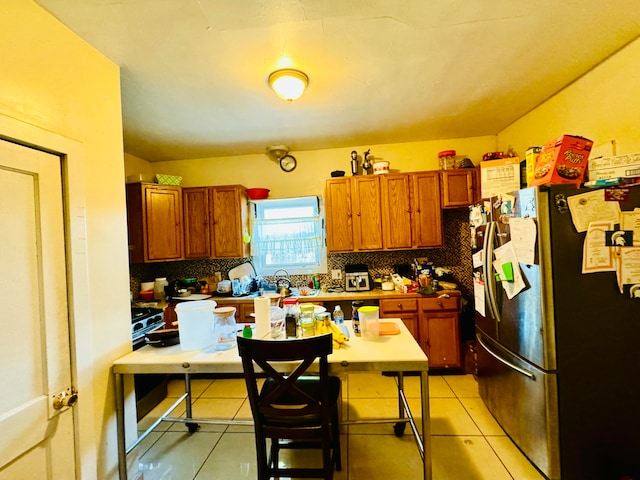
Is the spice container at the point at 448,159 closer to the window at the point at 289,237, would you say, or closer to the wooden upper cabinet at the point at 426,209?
the wooden upper cabinet at the point at 426,209

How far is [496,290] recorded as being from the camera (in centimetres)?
198

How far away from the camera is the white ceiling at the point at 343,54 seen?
1419 millimetres

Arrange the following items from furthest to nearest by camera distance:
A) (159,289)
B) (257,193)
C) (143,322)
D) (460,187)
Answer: (257,193) < (159,289) < (460,187) < (143,322)

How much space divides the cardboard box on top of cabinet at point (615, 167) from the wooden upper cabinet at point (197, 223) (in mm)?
3575

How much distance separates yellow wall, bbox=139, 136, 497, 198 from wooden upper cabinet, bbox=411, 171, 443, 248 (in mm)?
339

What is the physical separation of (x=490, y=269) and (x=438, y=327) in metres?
1.21

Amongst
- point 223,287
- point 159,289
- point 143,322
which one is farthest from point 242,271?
point 143,322

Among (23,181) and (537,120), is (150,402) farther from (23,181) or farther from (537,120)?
(537,120)

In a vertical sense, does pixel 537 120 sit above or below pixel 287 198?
above

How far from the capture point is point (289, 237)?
3746 mm

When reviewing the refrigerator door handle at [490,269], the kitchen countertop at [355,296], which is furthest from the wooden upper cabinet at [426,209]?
the refrigerator door handle at [490,269]

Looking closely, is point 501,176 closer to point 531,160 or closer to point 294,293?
point 531,160

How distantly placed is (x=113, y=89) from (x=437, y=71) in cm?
215

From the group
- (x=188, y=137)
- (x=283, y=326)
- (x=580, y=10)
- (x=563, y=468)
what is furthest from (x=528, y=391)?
(x=188, y=137)
